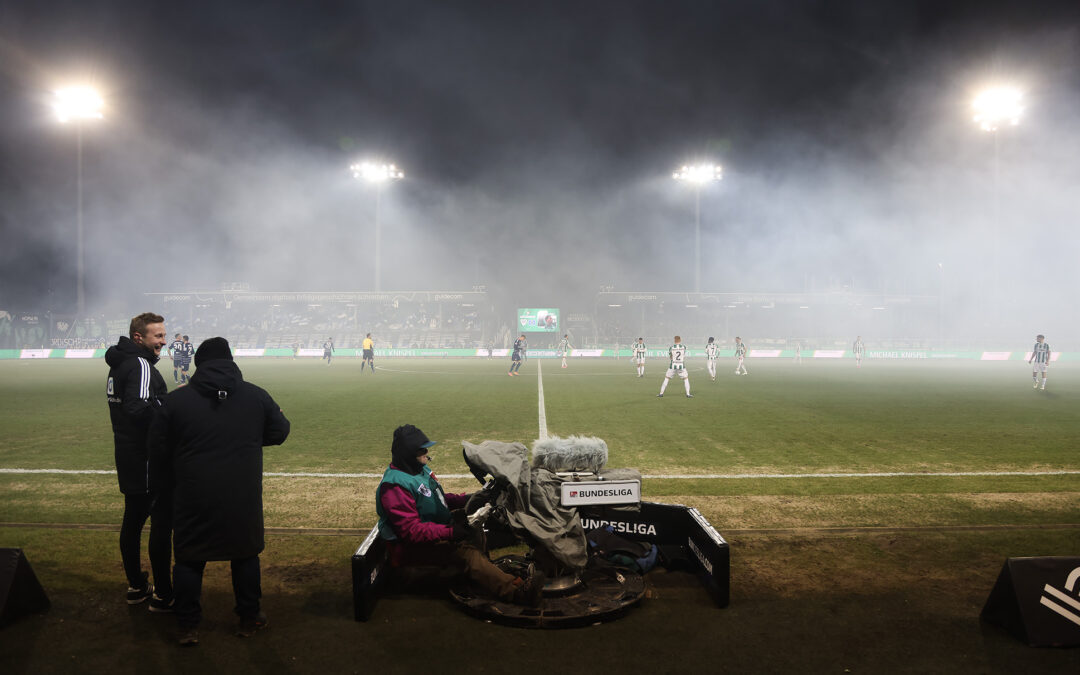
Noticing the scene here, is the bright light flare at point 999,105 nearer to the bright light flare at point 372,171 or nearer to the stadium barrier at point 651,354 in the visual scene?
the stadium barrier at point 651,354

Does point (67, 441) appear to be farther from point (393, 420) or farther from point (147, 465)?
point (147, 465)

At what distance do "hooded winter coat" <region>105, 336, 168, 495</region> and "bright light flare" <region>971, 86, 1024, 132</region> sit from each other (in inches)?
1684

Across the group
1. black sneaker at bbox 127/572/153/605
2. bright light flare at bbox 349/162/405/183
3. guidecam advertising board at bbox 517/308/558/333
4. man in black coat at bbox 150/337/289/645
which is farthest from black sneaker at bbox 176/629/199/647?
guidecam advertising board at bbox 517/308/558/333

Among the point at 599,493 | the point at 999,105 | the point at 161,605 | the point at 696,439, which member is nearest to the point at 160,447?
the point at 161,605

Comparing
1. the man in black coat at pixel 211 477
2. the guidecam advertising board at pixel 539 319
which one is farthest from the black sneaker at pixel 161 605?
the guidecam advertising board at pixel 539 319

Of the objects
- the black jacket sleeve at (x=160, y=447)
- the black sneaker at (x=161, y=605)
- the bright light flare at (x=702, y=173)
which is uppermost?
the bright light flare at (x=702, y=173)

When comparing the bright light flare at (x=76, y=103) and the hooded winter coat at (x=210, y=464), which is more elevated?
the bright light flare at (x=76, y=103)

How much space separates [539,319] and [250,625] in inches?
2137

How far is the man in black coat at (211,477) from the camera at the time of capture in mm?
3445

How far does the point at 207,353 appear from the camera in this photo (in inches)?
145

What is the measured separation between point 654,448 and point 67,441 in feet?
34.6

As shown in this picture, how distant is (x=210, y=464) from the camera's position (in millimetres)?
3451

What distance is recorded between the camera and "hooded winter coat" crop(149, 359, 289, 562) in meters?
3.45

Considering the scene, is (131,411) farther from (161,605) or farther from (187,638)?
(187,638)
